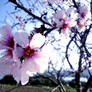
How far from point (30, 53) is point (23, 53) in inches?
1.3

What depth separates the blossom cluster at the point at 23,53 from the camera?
0.66 metres

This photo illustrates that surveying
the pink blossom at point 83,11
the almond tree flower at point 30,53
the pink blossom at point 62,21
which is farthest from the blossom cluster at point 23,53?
the pink blossom at point 83,11

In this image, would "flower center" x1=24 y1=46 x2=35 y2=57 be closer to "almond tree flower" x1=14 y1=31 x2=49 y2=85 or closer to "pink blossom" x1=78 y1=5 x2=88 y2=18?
"almond tree flower" x1=14 y1=31 x2=49 y2=85

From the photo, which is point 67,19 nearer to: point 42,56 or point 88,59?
point 42,56

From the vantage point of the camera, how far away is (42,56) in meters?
0.67

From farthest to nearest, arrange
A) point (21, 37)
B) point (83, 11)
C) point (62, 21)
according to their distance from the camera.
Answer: point (83, 11) → point (62, 21) → point (21, 37)

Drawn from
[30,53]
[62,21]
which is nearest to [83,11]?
[62,21]

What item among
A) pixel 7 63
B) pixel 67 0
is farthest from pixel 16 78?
pixel 67 0

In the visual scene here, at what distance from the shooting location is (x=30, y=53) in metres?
0.70

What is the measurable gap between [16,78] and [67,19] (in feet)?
2.92

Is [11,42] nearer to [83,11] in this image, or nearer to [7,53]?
[7,53]

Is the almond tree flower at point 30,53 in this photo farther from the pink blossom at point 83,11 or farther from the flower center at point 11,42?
the pink blossom at point 83,11

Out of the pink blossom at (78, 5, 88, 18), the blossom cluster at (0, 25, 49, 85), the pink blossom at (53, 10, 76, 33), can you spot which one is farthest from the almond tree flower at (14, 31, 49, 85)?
the pink blossom at (78, 5, 88, 18)

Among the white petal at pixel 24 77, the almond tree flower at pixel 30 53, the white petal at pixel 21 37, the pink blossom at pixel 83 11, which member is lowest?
the white petal at pixel 24 77
